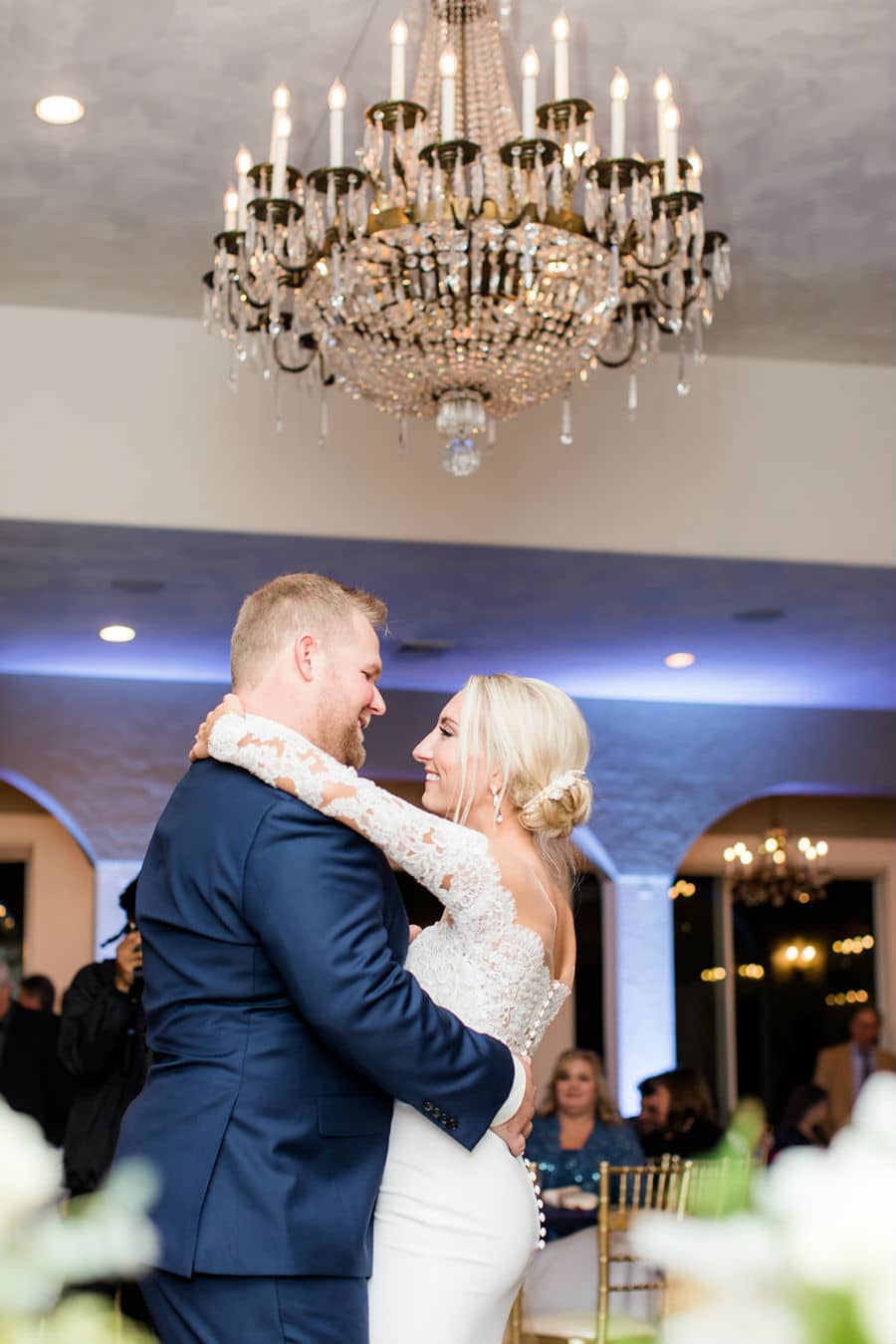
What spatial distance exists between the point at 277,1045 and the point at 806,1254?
154cm

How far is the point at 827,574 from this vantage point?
240 inches

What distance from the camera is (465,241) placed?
3297 millimetres

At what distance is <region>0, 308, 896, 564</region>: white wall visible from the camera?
5430 millimetres

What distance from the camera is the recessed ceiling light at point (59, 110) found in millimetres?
4129

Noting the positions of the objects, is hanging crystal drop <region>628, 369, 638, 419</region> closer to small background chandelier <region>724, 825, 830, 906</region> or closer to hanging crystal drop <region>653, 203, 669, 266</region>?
hanging crystal drop <region>653, 203, 669, 266</region>

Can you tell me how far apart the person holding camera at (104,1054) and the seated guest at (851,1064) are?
628 cm

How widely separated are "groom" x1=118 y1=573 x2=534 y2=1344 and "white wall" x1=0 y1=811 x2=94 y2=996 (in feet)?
25.2

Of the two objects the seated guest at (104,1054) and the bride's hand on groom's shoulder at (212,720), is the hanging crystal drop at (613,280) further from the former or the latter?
the seated guest at (104,1054)

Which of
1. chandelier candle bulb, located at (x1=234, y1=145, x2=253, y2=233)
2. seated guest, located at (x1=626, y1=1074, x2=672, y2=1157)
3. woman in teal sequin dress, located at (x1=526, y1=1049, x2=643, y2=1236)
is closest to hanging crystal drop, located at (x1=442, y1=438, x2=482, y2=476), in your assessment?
chandelier candle bulb, located at (x1=234, y1=145, x2=253, y2=233)

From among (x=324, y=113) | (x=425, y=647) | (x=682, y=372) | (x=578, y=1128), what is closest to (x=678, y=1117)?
(x=578, y=1128)

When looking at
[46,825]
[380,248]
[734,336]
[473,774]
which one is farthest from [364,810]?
[46,825]

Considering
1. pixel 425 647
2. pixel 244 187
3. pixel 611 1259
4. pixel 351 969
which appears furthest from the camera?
pixel 425 647

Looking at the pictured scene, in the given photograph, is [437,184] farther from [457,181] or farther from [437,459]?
[437,459]

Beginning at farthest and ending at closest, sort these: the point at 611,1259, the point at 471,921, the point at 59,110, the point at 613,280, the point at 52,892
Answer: the point at 52,892 → the point at 611,1259 → the point at 59,110 → the point at 613,280 → the point at 471,921
